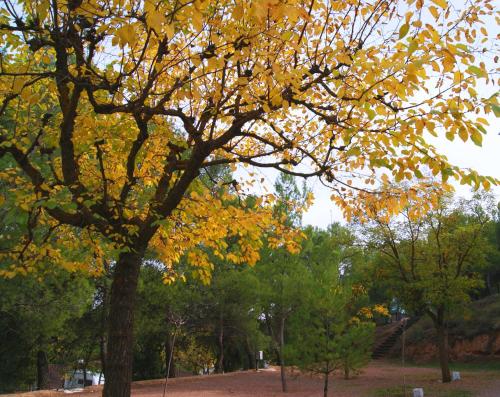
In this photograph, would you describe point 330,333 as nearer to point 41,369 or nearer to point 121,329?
point 121,329

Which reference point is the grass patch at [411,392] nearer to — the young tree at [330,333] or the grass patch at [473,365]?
the young tree at [330,333]

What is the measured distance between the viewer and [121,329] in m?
4.65

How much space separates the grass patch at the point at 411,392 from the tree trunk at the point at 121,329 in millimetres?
11348

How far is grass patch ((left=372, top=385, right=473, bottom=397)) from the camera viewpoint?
44.8 ft

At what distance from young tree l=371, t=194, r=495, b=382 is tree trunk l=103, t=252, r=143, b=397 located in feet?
42.0

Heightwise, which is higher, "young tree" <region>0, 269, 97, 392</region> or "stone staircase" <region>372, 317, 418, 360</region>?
"young tree" <region>0, 269, 97, 392</region>

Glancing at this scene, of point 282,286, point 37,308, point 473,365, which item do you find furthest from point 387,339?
point 37,308

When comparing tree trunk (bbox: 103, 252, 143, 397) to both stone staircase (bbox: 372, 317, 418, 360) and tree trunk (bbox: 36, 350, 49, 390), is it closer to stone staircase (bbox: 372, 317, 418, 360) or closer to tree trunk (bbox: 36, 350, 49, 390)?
tree trunk (bbox: 36, 350, 49, 390)

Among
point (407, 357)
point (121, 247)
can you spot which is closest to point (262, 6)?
point (121, 247)

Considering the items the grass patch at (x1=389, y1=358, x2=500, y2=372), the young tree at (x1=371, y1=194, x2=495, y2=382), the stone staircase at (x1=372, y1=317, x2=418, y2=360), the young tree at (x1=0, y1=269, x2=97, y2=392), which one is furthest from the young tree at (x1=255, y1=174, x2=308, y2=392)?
the stone staircase at (x1=372, y1=317, x2=418, y2=360)

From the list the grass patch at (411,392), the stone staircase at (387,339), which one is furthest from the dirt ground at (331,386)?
the stone staircase at (387,339)

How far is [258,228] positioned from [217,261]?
54.6ft

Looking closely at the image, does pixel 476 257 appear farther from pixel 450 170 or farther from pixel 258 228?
pixel 450 170

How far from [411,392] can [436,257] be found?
4534 mm
